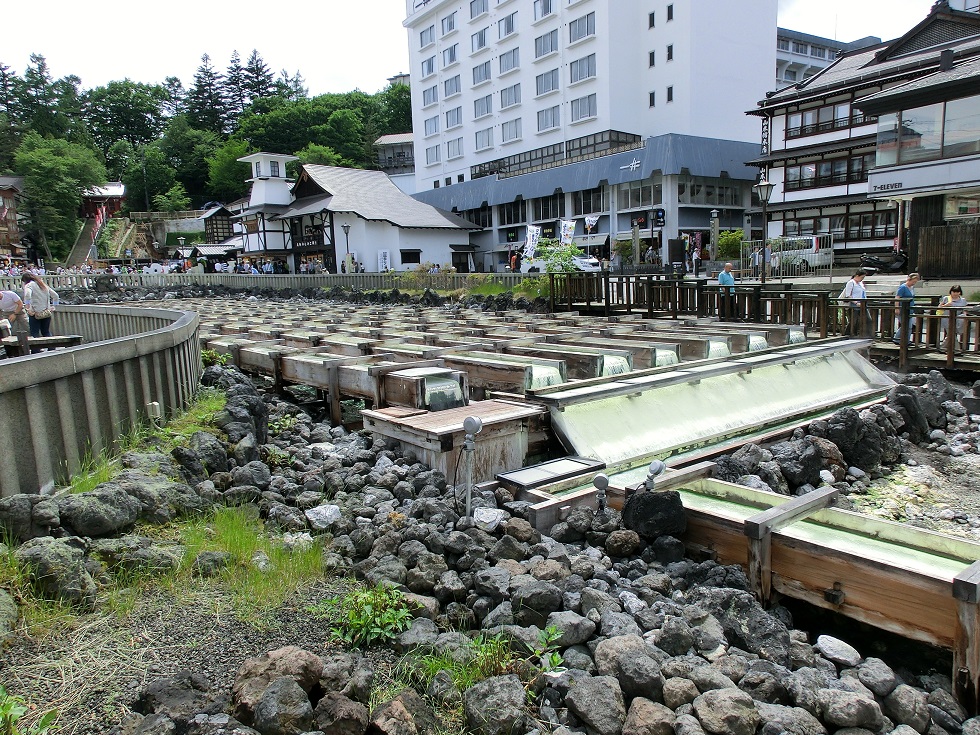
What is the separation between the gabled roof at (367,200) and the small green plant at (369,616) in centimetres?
4178

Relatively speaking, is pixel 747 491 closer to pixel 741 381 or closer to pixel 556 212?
pixel 741 381

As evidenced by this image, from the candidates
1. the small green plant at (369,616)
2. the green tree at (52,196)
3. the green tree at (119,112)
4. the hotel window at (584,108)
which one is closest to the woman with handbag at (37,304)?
the small green plant at (369,616)

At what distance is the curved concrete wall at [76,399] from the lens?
4391 mm

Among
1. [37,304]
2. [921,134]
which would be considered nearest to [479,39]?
[921,134]

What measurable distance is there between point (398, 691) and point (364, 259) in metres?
43.5

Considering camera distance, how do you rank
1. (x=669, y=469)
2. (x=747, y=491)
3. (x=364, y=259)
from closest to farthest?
1. (x=747, y=491)
2. (x=669, y=469)
3. (x=364, y=259)

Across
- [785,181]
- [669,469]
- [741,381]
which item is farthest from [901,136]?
[669,469]

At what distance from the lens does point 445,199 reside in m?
55.5

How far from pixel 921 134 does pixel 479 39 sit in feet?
137

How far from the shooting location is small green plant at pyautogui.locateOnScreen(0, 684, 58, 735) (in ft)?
8.93

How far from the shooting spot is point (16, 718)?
2799 millimetres

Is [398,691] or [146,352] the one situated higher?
[146,352]

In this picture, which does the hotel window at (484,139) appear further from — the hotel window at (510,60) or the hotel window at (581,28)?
the hotel window at (581,28)

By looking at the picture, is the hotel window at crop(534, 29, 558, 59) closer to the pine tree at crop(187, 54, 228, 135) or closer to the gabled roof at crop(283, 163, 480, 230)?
the gabled roof at crop(283, 163, 480, 230)
